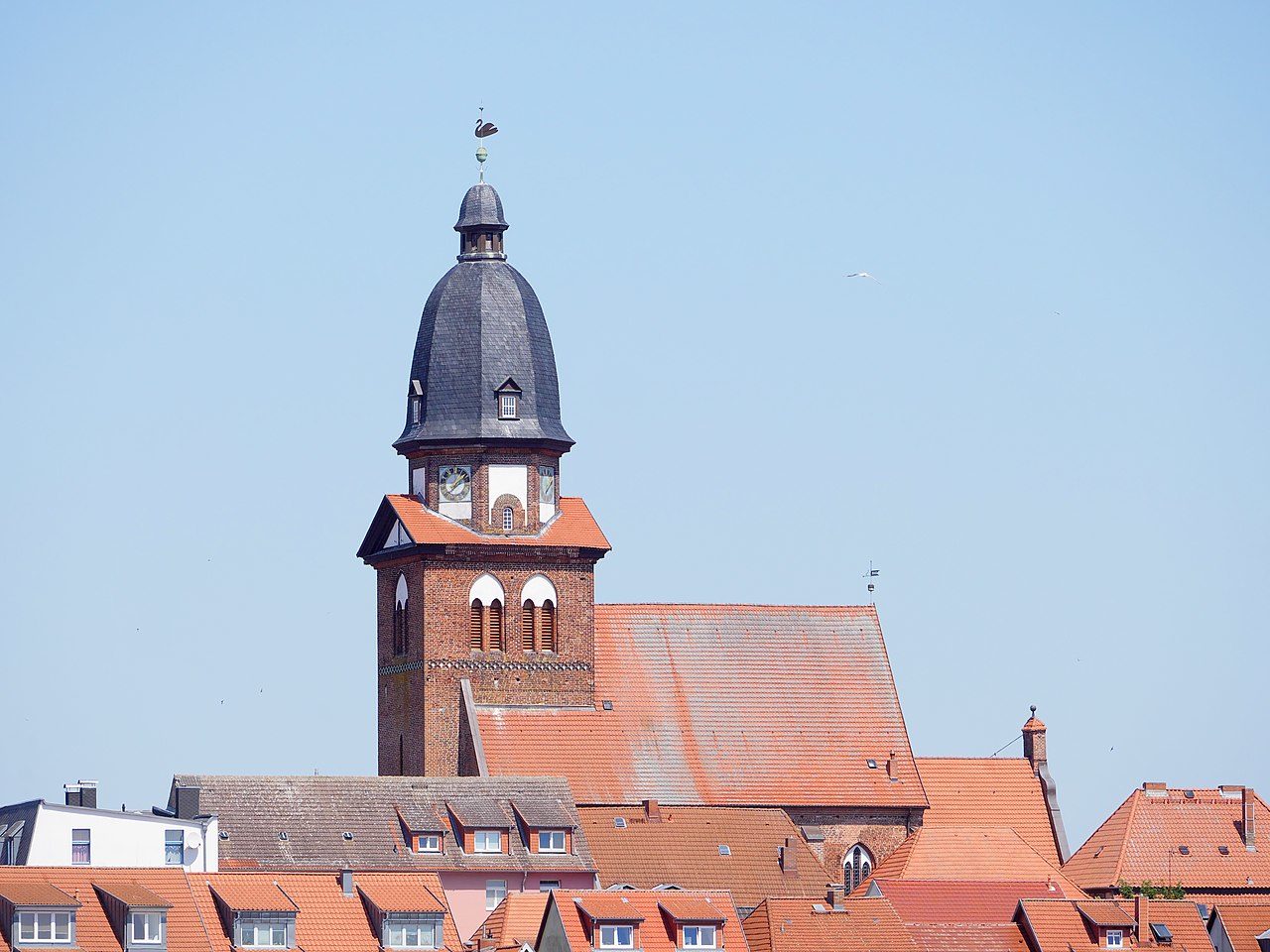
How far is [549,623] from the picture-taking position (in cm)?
10412

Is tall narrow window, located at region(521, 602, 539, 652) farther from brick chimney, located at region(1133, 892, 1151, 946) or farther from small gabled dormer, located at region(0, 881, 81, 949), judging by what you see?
small gabled dormer, located at region(0, 881, 81, 949)

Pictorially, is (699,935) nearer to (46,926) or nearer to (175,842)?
(175,842)

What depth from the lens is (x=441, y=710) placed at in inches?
4040

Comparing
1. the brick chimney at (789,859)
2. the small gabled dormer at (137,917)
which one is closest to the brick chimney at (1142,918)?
the brick chimney at (789,859)

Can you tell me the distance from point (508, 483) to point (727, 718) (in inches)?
339

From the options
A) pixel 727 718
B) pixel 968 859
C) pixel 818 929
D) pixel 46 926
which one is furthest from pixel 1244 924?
pixel 46 926

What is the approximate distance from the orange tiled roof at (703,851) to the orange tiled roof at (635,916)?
5.57m

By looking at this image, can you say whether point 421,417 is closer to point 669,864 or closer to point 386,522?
point 386,522

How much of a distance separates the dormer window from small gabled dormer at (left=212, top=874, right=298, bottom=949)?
9.87 m

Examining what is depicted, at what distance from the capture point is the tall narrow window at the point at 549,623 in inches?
4090

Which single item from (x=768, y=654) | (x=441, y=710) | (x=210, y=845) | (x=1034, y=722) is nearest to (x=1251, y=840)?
(x=1034, y=722)

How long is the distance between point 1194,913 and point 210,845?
25.0m

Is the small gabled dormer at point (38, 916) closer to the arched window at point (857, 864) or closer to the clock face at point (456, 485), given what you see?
the clock face at point (456, 485)

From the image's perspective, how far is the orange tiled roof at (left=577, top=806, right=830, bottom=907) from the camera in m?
99.7
